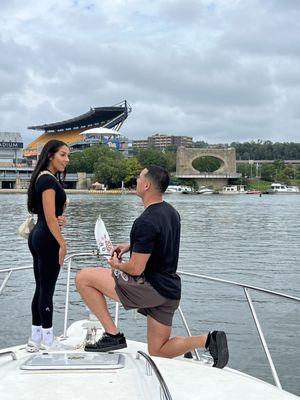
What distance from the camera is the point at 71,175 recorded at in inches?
5694

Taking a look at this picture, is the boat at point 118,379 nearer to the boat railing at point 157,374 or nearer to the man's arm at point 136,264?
the boat railing at point 157,374

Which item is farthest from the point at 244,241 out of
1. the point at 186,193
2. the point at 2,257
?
the point at 186,193

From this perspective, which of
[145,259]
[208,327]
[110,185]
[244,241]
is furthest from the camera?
[110,185]

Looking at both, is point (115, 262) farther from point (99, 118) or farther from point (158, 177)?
point (99, 118)

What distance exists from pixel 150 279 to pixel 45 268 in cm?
99

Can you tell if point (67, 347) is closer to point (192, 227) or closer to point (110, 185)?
point (192, 227)

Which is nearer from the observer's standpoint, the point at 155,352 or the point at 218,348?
the point at 218,348

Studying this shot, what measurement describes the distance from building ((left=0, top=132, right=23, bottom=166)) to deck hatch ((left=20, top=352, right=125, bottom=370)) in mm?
188651

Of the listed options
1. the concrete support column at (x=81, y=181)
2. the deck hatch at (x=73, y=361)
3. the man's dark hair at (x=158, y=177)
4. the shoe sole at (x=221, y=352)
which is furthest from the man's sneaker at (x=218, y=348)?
the concrete support column at (x=81, y=181)

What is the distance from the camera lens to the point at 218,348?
13.6 ft

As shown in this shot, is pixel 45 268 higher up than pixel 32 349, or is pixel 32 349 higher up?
pixel 45 268

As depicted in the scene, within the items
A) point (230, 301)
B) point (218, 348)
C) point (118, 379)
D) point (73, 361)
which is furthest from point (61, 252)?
point (230, 301)

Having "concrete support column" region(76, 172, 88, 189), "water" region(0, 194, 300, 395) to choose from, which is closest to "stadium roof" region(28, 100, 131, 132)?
"concrete support column" region(76, 172, 88, 189)

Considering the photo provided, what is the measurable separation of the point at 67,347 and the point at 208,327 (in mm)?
7469
